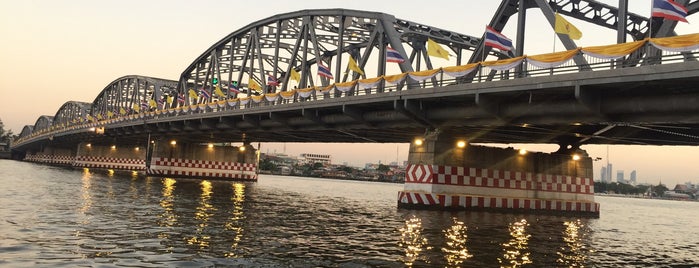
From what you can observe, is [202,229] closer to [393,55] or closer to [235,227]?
[235,227]

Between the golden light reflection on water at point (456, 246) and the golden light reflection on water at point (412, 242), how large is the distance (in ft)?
2.01

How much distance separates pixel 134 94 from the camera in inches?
3905

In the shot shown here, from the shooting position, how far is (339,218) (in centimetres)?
2206

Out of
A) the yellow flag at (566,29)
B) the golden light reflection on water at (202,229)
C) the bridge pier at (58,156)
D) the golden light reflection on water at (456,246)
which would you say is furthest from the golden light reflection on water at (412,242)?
the bridge pier at (58,156)

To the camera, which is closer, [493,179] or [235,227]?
[235,227]

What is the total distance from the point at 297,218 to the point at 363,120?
13623 millimetres

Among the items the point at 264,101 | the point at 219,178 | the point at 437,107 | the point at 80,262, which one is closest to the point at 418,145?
the point at 437,107

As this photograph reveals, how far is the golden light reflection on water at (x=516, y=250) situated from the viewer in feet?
41.2

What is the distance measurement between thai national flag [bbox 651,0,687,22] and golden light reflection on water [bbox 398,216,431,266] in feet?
38.2

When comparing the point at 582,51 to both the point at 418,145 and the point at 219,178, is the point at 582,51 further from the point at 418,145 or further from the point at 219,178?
the point at 219,178

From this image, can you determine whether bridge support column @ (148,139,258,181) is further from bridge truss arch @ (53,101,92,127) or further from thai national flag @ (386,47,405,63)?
bridge truss arch @ (53,101,92,127)

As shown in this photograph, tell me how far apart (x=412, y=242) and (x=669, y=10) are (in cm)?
1318

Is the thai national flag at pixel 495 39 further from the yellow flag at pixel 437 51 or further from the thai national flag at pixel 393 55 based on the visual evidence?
the thai national flag at pixel 393 55

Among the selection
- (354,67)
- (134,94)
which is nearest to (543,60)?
(354,67)
